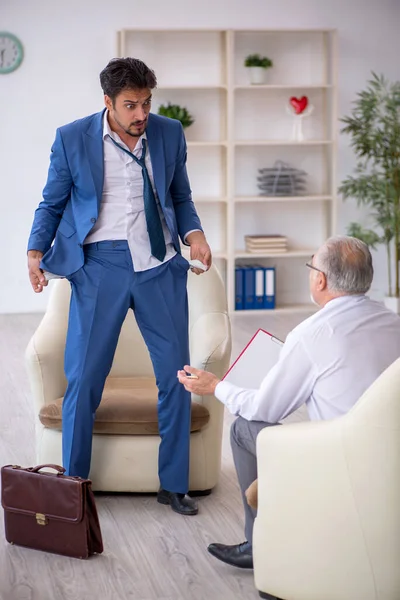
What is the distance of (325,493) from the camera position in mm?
2330

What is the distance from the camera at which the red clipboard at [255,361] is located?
279 centimetres

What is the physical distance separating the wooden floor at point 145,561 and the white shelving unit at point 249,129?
4.01 m

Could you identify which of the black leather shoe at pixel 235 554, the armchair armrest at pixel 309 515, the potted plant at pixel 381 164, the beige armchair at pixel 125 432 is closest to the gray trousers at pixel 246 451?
the black leather shoe at pixel 235 554

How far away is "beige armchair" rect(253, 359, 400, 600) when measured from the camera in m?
2.26

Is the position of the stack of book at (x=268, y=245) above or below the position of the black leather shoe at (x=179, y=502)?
above

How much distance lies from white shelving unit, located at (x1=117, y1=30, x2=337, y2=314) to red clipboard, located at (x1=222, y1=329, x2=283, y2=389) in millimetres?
4650

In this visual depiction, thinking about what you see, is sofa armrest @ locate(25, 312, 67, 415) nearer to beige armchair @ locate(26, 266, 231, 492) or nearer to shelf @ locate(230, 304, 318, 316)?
beige armchair @ locate(26, 266, 231, 492)

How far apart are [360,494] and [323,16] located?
19.6 feet

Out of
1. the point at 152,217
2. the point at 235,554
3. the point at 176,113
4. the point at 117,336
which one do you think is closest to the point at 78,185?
the point at 152,217

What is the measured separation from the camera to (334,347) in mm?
2396

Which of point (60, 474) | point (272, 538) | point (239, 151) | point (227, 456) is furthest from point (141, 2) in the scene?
point (272, 538)

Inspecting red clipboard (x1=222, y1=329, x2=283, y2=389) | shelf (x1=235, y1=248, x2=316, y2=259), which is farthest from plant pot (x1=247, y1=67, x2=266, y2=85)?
red clipboard (x1=222, y1=329, x2=283, y2=389)

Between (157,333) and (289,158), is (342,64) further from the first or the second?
(157,333)

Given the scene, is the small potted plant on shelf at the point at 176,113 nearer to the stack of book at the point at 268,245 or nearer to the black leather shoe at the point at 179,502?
the stack of book at the point at 268,245
